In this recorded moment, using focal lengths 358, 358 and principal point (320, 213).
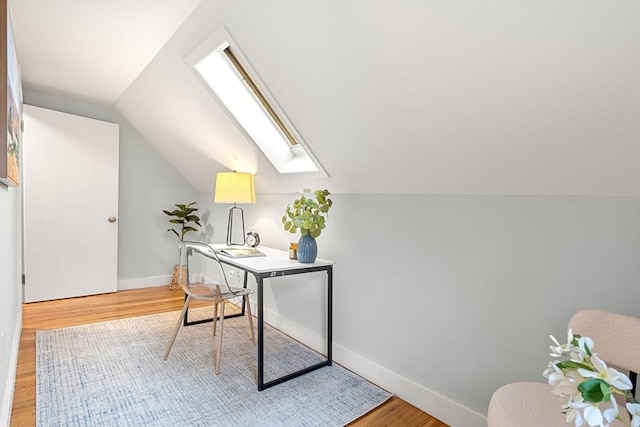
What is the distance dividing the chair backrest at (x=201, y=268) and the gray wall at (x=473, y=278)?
97 centimetres

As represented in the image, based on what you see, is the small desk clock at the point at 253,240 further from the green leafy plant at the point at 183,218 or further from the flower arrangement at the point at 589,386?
the flower arrangement at the point at 589,386

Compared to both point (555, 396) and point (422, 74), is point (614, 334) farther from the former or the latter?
point (422, 74)

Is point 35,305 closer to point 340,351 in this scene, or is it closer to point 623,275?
point 340,351

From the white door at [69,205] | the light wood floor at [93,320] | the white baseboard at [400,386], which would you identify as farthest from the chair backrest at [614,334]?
the white door at [69,205]

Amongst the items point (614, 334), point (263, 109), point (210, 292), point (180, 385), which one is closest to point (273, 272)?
point (210, 292)

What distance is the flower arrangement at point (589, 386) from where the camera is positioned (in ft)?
1.75

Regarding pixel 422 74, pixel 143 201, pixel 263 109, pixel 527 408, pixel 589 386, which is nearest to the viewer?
pixel 589 386

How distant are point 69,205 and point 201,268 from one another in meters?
1.64

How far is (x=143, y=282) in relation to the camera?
4.41m

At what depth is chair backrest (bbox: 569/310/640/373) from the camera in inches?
44.9

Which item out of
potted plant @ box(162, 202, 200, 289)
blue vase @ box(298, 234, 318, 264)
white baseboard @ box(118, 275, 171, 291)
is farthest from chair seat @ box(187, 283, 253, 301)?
white baseboard @ box(118, 275, 171, 291)

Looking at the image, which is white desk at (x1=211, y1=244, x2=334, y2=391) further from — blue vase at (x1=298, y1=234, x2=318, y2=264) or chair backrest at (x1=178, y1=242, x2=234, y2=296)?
chair backrest at (x1=178, y1=242, x2=234, y2=296)

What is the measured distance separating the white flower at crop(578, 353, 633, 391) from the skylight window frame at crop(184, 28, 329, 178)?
1963 mm

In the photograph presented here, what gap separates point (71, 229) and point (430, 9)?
4.03 metres
